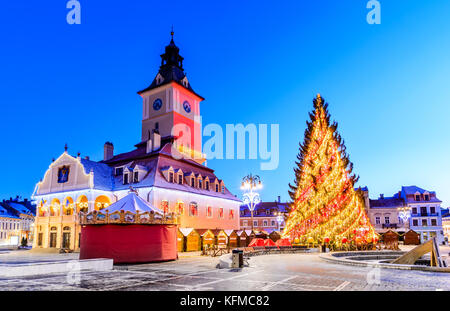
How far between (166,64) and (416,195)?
5218 centimetres

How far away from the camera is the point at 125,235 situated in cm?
2114

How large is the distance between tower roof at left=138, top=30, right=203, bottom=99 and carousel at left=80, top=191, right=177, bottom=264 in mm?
29930

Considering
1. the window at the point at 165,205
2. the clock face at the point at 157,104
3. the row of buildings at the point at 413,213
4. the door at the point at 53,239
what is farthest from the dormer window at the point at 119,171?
the row of buildings at the point at 413,213

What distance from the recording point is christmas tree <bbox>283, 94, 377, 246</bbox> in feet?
96.1

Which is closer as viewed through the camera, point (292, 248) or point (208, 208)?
point (292, 248)

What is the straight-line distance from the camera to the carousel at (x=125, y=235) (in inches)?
824

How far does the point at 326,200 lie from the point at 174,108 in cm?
2601

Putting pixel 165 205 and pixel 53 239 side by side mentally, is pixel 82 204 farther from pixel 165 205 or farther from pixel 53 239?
pixel 165 205

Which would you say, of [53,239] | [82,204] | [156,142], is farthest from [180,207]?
[53,239]

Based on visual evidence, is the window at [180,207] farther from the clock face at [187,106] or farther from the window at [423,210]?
the window at [423,210]

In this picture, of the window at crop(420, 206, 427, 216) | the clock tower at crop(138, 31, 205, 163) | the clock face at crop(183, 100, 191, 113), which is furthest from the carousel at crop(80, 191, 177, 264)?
the window at crop(420, 206, 427, 216)
